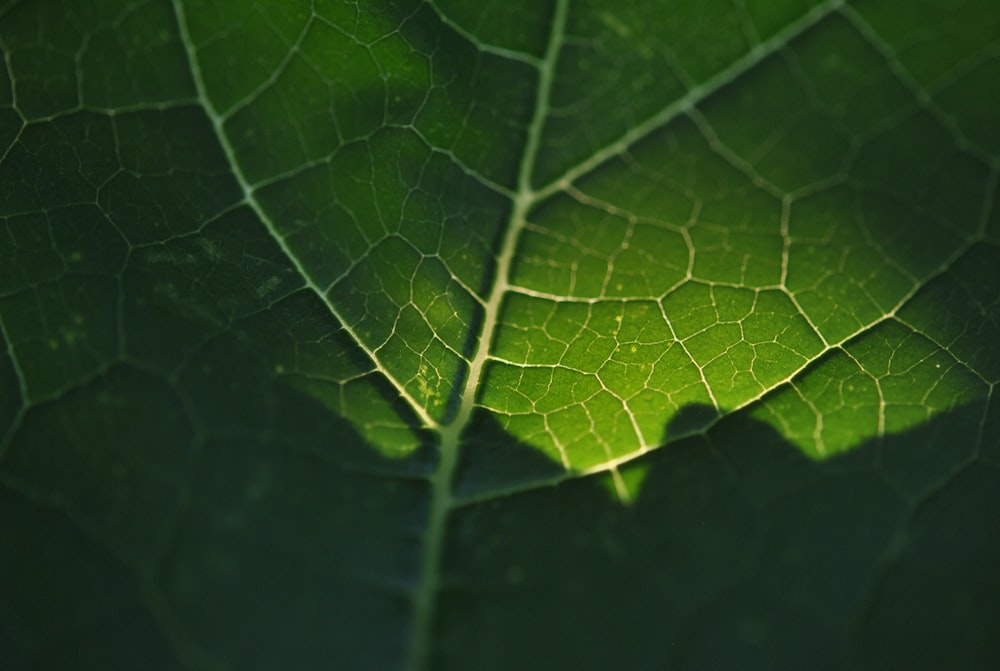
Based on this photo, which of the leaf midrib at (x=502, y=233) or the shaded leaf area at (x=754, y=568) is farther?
the shaded leaf area at (x=754, y=568)

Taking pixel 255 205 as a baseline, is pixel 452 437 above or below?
below

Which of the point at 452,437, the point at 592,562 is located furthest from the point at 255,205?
the point at 592,562

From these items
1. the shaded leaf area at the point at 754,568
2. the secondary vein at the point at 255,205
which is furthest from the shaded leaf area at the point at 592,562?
the secondary vein at the point at 255,205

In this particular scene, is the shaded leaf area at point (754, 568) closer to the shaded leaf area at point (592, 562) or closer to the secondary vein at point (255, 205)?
the shaded leaf area at point (592, 562)

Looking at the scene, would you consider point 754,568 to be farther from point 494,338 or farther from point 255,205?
point 255,205

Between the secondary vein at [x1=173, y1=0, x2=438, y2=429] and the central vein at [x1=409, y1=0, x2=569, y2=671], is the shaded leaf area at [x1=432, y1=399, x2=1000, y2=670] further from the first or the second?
the secondary vein at [x1=173, y1=0, x2=438, y2=429]

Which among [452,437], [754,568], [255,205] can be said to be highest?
[255,205]

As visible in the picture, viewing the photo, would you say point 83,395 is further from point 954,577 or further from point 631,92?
point 954,577
